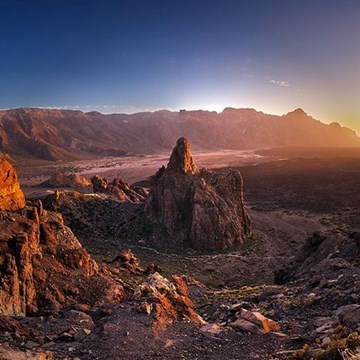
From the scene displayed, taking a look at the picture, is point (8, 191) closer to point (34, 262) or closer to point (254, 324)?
point (34, 262)

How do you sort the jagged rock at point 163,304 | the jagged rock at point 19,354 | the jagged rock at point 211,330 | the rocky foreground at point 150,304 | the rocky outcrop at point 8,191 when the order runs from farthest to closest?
the rocky outcrop at point 8,191, the jagged rock at point 163,304, the jagged rock at point 211,330, the rocky foreground at point 150,304, the jagged rock at point 19,354

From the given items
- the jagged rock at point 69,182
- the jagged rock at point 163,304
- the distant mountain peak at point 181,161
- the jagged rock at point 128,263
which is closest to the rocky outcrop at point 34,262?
the jagged rock at point 163,304

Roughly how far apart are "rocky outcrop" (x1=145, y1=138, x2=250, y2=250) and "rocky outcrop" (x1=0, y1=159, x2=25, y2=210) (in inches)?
867

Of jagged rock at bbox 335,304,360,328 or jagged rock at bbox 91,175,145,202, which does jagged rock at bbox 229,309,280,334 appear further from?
jagged rock at bbox 91,175,145,202

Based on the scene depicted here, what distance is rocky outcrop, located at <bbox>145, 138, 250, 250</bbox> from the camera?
4409 cm

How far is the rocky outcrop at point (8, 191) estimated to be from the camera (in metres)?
24.3

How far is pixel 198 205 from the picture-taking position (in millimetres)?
44781

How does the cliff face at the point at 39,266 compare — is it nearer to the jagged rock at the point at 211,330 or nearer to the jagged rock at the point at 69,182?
the jagged rock at the point at 211,330

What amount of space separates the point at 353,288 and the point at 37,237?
53.3 ft

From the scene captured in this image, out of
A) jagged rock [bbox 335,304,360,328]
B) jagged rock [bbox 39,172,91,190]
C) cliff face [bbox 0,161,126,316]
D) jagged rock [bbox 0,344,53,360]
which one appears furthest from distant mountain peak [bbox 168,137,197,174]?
jagged rock [bbox 0,344,53,360]

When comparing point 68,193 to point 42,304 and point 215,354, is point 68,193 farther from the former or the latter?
point 215,354

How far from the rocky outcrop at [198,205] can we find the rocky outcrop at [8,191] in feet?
72.3

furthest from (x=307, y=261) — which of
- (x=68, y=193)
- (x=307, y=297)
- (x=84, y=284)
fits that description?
(x=68, y=193)

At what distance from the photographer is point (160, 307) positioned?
16.4 m
